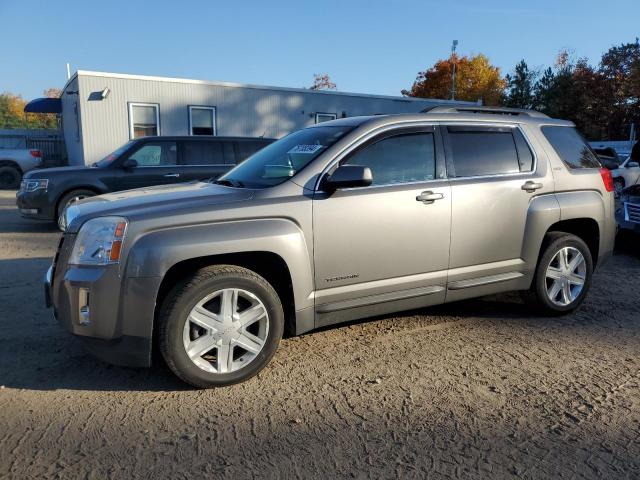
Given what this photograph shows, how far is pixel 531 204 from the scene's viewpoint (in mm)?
4426

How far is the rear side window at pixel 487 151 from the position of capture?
4.20 meters

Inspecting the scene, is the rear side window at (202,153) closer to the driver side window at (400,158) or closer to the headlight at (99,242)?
the driver side window at (400,158)

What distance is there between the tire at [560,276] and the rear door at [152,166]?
678 cm

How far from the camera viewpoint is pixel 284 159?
4.05 m

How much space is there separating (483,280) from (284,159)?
193cm

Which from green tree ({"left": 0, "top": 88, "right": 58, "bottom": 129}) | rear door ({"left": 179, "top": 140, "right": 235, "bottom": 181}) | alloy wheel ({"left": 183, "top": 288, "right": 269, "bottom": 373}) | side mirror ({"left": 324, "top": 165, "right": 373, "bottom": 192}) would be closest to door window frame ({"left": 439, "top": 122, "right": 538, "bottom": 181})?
side mirror ({"left": 324, "top": 165, "right": 373, "bottom": 192})

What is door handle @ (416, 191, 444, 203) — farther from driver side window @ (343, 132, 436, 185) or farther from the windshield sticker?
the windshield sticker

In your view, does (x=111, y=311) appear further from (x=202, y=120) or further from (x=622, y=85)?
(x=622, y=85)

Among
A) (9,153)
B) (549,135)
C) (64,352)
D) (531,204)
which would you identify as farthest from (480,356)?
(9,153)

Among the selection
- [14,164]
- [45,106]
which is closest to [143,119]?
[14,164]

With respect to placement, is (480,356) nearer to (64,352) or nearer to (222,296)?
(222,296)

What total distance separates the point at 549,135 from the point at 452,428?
314 centimetres

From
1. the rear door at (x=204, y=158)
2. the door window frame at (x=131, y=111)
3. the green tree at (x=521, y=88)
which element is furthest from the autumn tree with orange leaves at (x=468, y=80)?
the rear door at (x=204, y=158)

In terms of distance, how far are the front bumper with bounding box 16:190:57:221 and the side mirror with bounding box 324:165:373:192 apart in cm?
727
